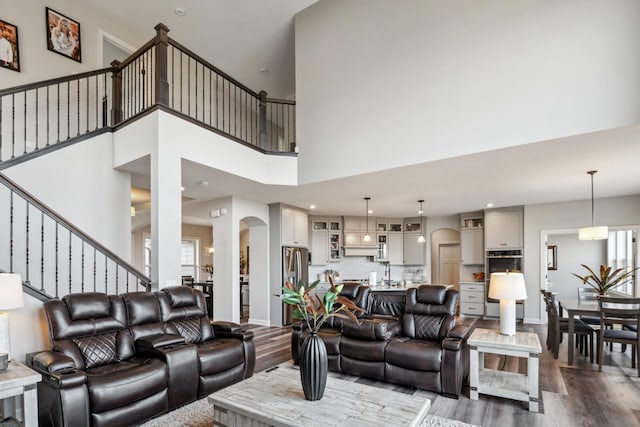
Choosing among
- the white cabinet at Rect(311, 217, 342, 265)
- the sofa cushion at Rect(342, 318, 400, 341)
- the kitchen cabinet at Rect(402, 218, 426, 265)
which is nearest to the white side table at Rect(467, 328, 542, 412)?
the sofa cushion at Rect(342, 318, 400, 341)

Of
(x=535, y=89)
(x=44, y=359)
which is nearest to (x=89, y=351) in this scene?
(x=44, y=359)

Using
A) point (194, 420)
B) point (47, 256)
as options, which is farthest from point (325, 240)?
point (194, 420)

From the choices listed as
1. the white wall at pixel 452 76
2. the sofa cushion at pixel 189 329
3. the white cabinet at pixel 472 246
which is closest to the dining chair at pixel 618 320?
the white wall at pixel 452 76

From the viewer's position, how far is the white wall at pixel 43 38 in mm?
4973

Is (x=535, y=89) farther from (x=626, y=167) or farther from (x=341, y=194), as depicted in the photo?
(x=341, y=194)

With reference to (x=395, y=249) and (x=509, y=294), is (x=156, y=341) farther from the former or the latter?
(x=395, y=249)

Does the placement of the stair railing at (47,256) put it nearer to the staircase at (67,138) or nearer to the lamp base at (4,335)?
the staircase at (67,138)

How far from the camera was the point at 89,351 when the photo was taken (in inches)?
127

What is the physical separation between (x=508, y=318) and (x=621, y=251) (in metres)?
6.85

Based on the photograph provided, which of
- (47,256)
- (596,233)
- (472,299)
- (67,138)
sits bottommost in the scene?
(472,299)

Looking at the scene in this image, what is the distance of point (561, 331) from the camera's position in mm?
5293

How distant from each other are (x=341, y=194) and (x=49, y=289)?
463 centimetres

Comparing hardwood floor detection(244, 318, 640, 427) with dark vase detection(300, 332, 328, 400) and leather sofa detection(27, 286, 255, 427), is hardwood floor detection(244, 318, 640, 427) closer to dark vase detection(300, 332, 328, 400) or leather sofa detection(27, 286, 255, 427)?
leather sofa detection(27, 286, 255, 427)

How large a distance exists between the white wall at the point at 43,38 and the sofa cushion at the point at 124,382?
422 centimetres
